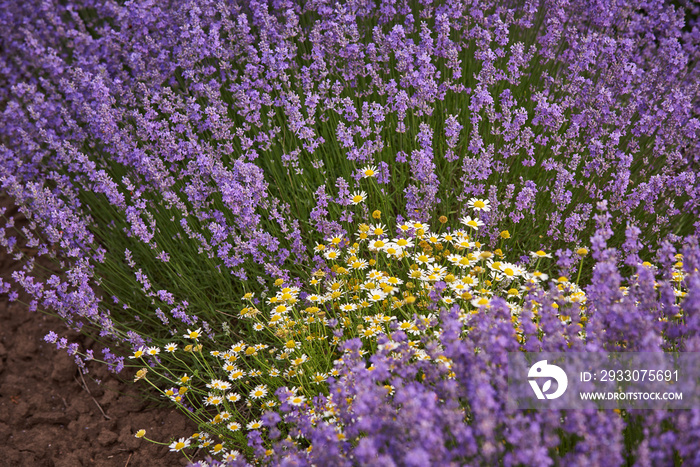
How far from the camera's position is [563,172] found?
2881mm

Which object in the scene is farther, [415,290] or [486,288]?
[415,290]

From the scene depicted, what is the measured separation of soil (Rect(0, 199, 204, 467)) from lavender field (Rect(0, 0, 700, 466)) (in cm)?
12

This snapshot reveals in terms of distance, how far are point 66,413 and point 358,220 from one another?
2.18m

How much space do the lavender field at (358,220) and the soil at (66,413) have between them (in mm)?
116

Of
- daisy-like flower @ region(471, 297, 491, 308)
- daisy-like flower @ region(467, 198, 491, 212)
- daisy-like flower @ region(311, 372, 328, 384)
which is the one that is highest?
daisy-like flower @ region(467, 198, 491, 212)

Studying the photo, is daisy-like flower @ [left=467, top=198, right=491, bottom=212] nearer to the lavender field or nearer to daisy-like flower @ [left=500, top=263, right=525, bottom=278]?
the lavender field

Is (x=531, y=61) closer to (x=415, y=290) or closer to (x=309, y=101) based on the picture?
(x=309, y=101)

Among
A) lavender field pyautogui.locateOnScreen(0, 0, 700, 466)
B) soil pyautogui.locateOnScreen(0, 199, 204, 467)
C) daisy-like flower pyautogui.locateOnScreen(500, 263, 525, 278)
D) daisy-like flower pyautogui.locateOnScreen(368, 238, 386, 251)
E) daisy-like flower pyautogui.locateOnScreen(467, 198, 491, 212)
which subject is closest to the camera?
lavender field pyautogui.locateOnScreen(0, 0, 700, 466)

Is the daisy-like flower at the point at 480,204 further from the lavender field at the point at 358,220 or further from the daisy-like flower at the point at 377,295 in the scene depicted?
the daisy-like flower at the point at 377,295

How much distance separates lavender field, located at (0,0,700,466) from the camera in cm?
195

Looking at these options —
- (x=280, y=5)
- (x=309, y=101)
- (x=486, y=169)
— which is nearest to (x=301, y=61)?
(x=280, y=5)

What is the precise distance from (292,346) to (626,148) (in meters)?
2.51

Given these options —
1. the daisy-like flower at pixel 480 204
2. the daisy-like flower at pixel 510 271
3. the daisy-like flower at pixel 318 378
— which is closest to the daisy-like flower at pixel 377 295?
the daisy-like flower at pixel 318 378

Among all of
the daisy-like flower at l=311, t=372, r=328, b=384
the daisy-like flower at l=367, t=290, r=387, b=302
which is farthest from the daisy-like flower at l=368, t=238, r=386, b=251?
the daisy-like flower at l=311, t=372, r=328, b=384
